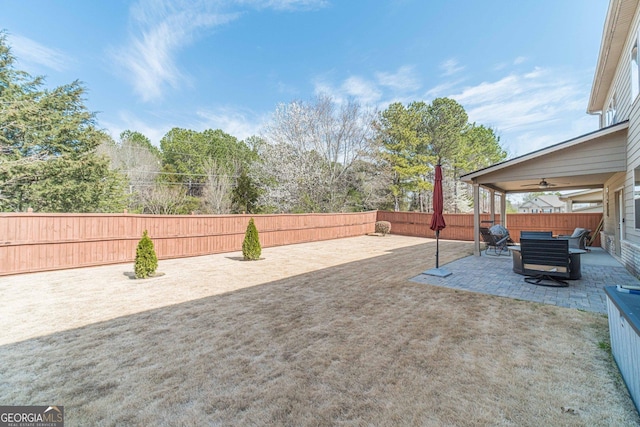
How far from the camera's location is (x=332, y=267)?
7.53 metres

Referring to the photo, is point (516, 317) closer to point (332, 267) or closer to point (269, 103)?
point (332, 267)

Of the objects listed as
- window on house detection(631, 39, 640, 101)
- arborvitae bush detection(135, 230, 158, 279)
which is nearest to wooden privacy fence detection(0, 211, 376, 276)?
arborvitae bush detection(135, 230, 158, 279)

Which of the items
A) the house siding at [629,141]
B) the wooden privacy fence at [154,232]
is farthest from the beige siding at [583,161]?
the wooden privacy fence at [154,232]

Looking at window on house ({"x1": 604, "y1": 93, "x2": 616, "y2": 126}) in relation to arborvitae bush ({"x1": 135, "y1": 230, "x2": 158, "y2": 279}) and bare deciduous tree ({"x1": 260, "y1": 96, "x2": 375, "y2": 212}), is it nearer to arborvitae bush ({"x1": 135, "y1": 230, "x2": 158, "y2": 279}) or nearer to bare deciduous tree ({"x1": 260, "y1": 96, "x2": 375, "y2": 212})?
bare deciduous tree ({"x1": 260, "y1": 96, "x2": 375, "y2": 212})

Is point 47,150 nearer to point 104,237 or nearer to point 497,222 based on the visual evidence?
point 104,237

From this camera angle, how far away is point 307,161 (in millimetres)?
19672

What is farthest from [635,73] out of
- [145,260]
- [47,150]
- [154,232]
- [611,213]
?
[47,150]

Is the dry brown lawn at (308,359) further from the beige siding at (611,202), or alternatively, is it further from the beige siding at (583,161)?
the beige siding at (611,202)

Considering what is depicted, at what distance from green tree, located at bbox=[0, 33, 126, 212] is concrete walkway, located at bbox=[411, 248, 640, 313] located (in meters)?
16.2

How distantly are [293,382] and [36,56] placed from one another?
63.9 ft

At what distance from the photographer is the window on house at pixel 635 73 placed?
5.39 metres

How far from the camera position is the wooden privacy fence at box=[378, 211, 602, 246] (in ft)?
40.5

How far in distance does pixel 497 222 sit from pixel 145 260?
48.9ft

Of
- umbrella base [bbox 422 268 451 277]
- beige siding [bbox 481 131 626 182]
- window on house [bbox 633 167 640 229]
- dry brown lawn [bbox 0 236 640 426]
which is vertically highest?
beige siding [bbox 481 131 626 182]
